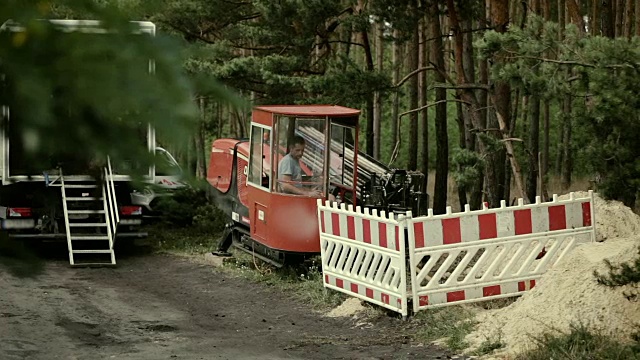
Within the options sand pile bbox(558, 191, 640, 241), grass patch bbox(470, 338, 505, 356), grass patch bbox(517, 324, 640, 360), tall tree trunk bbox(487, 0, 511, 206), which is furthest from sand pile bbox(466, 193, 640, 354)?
tall tree trunk bbox(487, 0, 511, 206)

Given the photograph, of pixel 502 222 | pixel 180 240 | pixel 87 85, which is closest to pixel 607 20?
pixel 180 240

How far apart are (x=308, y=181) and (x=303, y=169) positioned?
8.1 inches

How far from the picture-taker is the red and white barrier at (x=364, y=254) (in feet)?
42.0

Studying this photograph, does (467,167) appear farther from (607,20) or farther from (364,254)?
(607,20)

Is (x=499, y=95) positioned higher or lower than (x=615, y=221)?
higher

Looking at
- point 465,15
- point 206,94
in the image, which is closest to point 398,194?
point 465,15

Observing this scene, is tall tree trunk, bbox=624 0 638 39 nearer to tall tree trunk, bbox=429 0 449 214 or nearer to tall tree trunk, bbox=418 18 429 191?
tall tree trunk, bbox=418 18 429 191

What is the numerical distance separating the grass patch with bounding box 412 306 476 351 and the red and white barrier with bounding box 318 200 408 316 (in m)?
0.36

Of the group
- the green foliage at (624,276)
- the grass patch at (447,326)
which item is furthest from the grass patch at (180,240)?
the green foliage at (624,276)

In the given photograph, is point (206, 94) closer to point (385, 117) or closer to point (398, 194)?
point (398, 194)

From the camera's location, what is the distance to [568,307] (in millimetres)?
11328

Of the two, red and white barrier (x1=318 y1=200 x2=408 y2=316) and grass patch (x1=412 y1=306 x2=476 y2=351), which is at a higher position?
red and white barrier (x1=318 y1=200 x2=408 y2=316)

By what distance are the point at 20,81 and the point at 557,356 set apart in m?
9.14

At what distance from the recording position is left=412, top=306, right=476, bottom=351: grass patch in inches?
452
